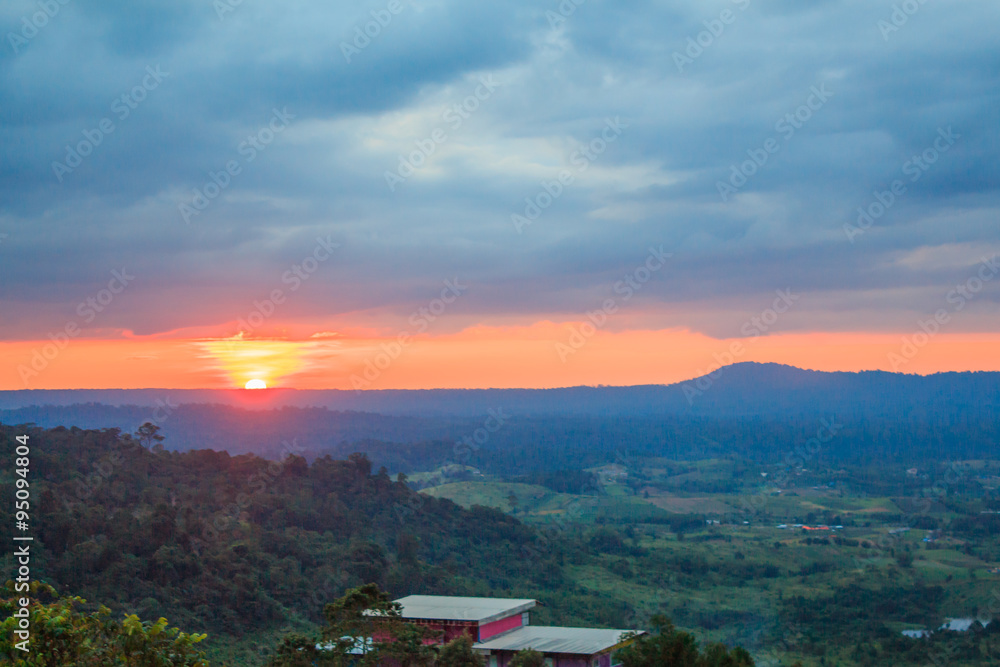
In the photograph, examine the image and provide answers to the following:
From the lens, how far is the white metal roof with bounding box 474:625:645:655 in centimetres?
2491

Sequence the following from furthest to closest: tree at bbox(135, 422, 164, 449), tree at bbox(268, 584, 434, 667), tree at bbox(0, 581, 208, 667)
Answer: tree at bbox(135, 422, 164, 449) < tree at bbox(268, 584, 434, 667) < tree at bbox(0, 581, 208, 667)

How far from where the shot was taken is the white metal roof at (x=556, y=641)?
81.7ft

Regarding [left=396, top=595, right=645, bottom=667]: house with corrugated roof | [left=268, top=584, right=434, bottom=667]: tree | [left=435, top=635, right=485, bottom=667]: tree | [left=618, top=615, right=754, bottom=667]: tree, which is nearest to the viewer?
[left=268, top=584, right=434, bottom=667]: tree

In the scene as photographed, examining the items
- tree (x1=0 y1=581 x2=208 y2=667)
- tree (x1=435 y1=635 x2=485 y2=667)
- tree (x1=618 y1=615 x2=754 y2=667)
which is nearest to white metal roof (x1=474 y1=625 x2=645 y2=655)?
tree (x1=618 y1=615 x2=754 y2=667)

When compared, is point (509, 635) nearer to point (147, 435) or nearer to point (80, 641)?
point (80, 641)

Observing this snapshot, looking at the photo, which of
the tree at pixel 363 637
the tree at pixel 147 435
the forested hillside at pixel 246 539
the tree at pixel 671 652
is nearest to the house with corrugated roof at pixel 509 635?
the tree at pixel 671 652

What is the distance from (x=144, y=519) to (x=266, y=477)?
20730 millimetres

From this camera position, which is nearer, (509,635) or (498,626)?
(498,626)

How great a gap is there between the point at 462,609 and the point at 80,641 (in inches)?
614

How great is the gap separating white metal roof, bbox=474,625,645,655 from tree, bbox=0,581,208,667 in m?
12.9

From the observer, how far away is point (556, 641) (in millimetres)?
25875

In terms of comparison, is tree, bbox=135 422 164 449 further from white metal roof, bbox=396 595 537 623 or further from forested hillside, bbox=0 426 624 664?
white metal roof, bbox=396 595 537 623

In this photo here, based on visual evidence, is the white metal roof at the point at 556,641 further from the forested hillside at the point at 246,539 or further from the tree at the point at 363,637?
the forested hillside at the point at 246,539

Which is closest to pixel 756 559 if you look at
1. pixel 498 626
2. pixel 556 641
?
pixel 556 641
